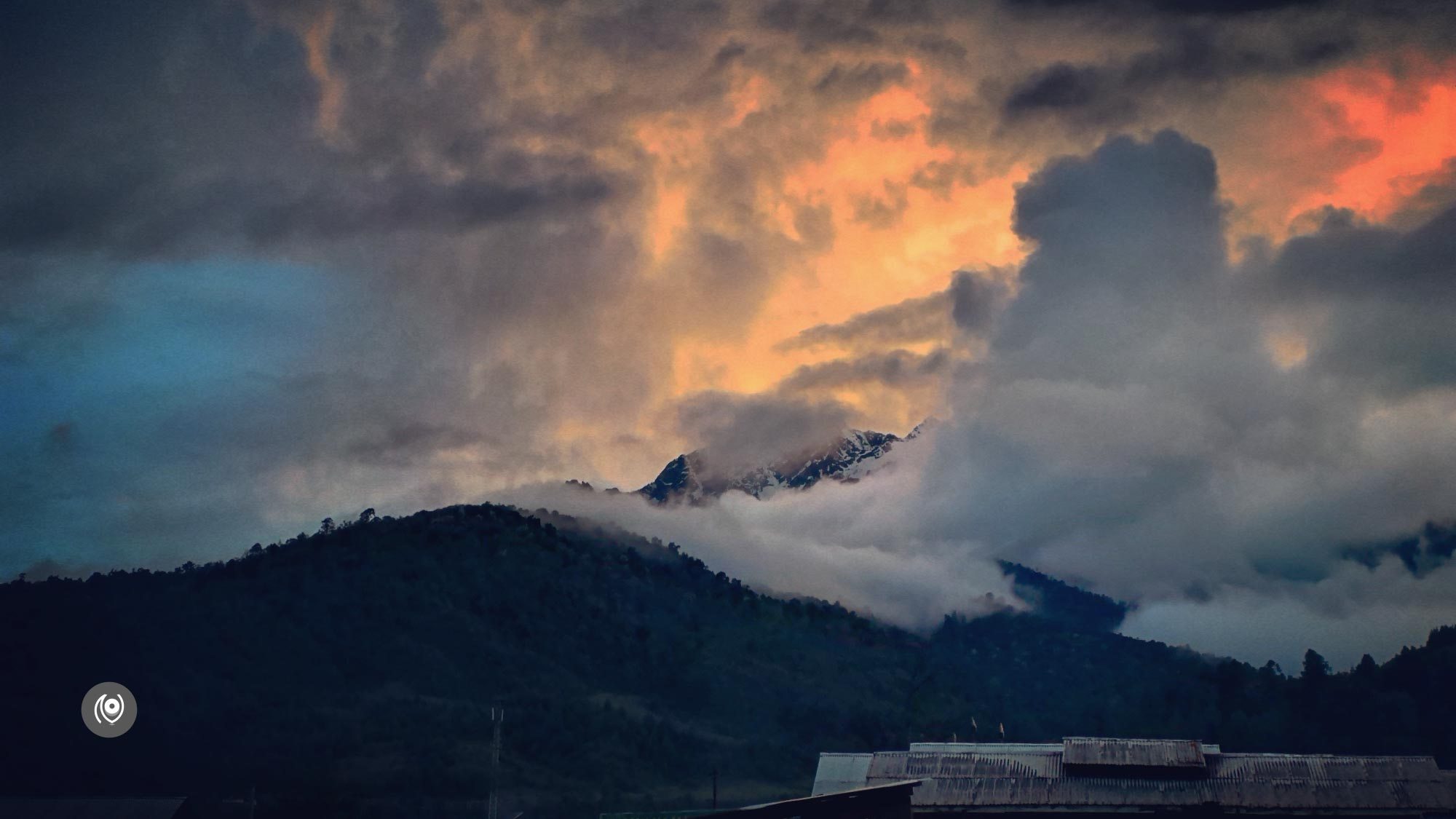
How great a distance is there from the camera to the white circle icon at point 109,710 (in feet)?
535

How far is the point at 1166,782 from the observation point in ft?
236

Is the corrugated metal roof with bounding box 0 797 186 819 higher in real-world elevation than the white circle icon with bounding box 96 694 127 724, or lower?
lower

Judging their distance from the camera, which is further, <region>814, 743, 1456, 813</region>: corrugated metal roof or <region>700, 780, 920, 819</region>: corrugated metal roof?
<region>814, 743, 1456, 813</region>: corrugated metal roof

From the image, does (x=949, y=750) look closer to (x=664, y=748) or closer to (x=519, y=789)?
(x=519, y=789)

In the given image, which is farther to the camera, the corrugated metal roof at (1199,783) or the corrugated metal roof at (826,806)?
the corrugated metal roof at (1199,783)

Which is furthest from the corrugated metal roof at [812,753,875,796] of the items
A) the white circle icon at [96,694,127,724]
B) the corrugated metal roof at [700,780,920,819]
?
the white circle icon at [96,694,127,724]

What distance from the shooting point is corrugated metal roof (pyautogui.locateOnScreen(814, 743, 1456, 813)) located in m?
70.0

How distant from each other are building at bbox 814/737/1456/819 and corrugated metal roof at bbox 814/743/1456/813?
1.6 inches

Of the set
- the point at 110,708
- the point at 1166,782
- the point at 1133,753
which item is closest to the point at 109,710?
the point at 110,708

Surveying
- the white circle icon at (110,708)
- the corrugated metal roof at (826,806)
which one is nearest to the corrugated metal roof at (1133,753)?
the corrugated metal roof at (826,806)

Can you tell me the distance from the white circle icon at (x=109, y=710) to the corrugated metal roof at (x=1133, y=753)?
430 ft

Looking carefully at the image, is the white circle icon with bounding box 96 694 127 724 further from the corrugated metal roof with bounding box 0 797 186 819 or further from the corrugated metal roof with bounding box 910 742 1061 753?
the corrugated metal roof with bounding box 910 742 1061 753

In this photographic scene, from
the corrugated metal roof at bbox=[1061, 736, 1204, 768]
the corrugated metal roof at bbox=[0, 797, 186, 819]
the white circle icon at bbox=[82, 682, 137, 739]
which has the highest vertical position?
the white circle icon at bbox=[82, 682, 137, 739]

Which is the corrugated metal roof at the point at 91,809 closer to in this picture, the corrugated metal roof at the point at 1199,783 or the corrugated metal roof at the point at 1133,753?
the corrugated metal roof at the point at 1199,783
